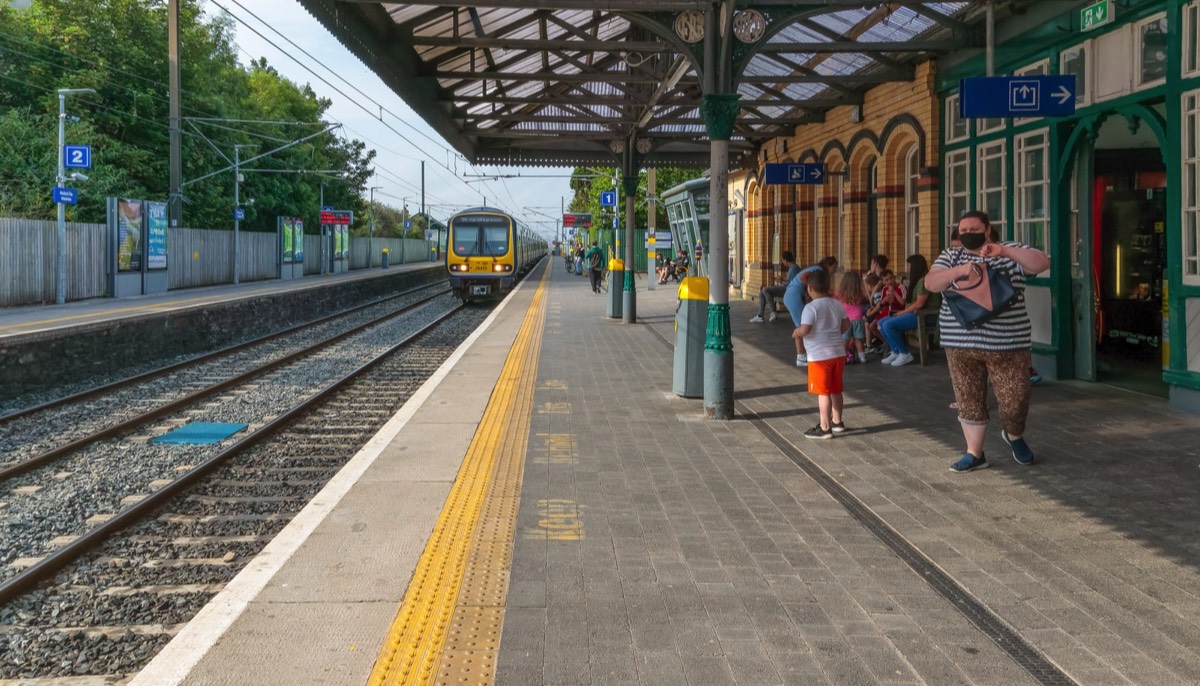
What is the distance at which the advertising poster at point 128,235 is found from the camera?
97.0 feet

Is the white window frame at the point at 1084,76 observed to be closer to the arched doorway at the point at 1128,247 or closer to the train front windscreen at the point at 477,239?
the arched doorway at the point at 1128,247

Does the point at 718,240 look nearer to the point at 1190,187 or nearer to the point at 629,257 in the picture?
the point at 1190,187

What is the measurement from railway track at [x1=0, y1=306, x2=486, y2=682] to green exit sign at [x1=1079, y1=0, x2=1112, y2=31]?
7.40 m

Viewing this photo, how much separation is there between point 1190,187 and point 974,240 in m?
3.33

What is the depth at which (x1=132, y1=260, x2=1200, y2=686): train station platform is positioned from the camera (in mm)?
3789

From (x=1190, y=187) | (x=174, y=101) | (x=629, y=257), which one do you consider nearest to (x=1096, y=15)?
(x=1190, y=187)

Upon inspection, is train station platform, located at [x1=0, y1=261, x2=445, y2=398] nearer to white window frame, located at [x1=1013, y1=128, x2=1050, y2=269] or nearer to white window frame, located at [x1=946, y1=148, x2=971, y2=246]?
white window frame, located at [x1=946, y1=148, x2=971, y2=246]

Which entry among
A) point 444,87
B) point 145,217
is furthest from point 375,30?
point 145,217

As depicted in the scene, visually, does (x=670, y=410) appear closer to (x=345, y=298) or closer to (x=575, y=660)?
(x=575, y=660)

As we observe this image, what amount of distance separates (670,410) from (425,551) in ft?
15.7

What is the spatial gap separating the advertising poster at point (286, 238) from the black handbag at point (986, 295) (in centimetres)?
4469

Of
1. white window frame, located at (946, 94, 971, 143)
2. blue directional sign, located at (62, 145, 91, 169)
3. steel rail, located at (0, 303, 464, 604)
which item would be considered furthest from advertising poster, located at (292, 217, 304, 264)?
white window frame, located at (946, 94, 971, 143)

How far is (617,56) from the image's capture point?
1525cm

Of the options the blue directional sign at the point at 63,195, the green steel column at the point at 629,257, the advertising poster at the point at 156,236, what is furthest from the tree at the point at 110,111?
the green steel column at the point at 629,257
